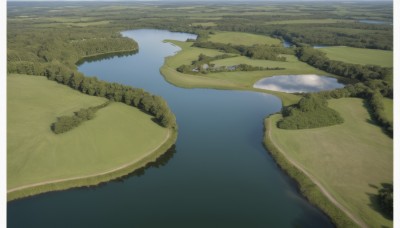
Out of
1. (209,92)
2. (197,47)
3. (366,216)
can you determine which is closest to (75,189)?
(366,216)

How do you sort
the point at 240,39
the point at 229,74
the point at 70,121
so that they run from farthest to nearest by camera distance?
the point at 240,39 < the point at 229,74 < the point at 70,121

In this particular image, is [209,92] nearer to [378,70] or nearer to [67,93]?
[67,93]

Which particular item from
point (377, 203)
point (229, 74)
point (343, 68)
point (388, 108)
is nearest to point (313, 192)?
point (377, 203)

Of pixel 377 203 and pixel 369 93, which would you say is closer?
pixel 377 203

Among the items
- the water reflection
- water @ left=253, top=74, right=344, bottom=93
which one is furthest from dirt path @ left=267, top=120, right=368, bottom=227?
water @ left=253, top=74, right=344, bottom=93

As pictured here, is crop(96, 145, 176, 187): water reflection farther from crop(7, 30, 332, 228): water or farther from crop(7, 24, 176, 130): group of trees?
crop(7, 24, 176, 130): group of trees

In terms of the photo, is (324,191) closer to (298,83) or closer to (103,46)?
(298,83)
